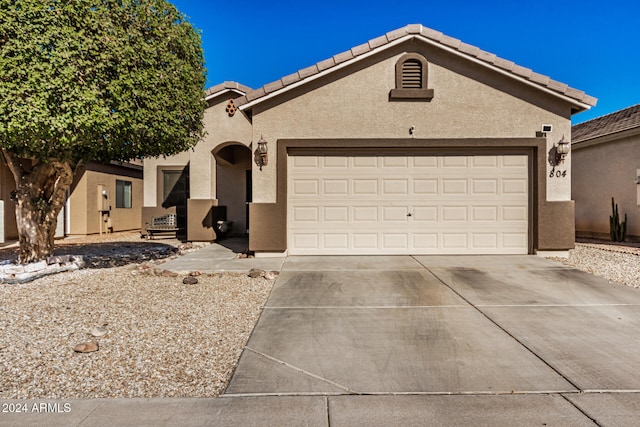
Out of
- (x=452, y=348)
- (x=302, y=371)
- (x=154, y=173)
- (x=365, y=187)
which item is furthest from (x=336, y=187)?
(x=154, y=173)

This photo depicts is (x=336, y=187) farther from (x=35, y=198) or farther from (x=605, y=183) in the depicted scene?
(x=605, y=183)

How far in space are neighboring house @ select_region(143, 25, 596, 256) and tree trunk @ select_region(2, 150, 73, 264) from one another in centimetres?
370

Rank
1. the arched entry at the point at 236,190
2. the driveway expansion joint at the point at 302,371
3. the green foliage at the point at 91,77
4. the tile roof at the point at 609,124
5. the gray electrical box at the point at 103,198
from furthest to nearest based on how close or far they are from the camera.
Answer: the gray electrical box at the point at 103,198, the arched entry at the point at 236,190, the tile roof at the point at 609,124, the green foliage at the point at 91,77, the driveway expansion joint at the point at 302,371

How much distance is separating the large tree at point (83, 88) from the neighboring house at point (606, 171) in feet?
41.0

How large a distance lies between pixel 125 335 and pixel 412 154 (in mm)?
6726

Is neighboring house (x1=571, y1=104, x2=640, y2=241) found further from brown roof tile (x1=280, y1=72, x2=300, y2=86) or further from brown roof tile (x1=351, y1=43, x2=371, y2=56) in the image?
brown roof tile (x1=280, y1=72, x2=300, y2=86)

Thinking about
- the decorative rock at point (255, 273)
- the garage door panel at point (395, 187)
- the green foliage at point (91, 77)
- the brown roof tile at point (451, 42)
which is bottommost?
the decorative rock at point (255, 273)

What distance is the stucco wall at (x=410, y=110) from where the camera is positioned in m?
7.87

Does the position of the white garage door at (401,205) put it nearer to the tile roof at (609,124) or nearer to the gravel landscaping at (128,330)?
the gravel landscaping at (128,330)

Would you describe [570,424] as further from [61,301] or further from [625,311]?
[61,301]

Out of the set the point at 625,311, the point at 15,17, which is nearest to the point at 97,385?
the point at 15,17

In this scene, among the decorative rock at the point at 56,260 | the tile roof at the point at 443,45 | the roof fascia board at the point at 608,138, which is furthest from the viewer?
the roof fascia board at the point at 608,138

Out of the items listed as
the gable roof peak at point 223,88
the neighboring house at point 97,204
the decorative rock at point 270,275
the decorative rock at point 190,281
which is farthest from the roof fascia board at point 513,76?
the neighboring house at point 97,204

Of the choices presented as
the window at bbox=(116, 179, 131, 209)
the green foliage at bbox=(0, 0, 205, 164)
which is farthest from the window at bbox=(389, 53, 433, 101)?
the window at bbox=(116, 179, 131, 209)
